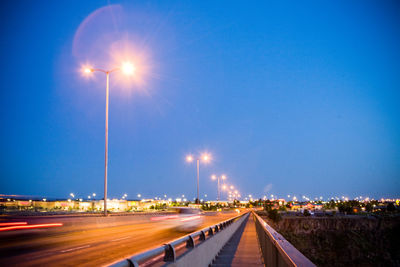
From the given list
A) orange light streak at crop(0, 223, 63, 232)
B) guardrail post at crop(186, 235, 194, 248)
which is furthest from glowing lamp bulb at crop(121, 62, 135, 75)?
guardrail post at crop(186, 235, 194, 248)

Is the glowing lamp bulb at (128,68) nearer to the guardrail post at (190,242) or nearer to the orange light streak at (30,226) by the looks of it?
the orange light streak at (30,226)

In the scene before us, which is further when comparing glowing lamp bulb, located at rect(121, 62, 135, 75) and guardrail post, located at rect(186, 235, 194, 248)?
glowing lamp bulb, located at rect(121, 62, 135, 75)

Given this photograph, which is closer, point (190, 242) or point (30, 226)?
point (190, 242)

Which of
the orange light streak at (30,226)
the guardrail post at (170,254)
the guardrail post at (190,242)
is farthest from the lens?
the orange light streak at (30,226)

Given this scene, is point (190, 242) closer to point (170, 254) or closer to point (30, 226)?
point (170, 254)

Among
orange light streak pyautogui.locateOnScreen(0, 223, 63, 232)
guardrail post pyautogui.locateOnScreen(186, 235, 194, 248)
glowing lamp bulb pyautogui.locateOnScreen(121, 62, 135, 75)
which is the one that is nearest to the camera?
guardrail post pyautogui.locateOnScreen(186, 235, 194, 248)

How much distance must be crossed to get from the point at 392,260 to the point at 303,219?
30.2 m

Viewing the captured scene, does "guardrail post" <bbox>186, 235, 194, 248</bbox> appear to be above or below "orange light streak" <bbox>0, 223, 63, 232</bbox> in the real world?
above

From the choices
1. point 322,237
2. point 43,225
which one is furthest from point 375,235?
point 43,225

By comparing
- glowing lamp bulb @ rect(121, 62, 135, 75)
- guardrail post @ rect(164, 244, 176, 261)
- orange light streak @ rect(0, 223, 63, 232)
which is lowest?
orange light streak @ rect(0, 223, 63, 232)

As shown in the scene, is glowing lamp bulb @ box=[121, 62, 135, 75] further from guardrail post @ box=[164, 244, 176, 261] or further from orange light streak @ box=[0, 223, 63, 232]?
guardrail post @ box=[164, 244, 176, 261]

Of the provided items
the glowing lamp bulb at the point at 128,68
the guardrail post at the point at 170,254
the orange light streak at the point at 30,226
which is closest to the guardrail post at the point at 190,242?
the guardrail post at the point at 170,254

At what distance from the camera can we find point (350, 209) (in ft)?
438

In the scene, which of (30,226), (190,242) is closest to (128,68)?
(30,226)
